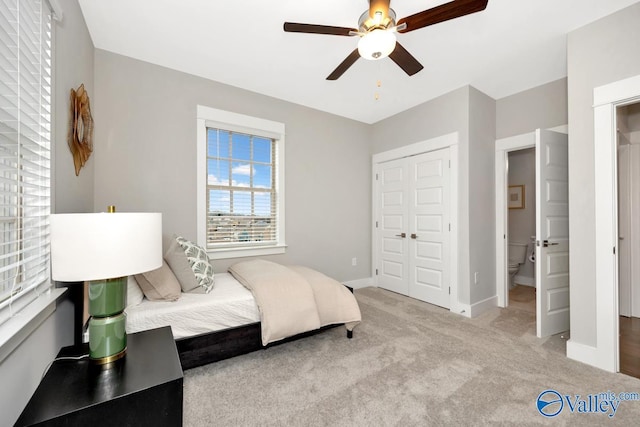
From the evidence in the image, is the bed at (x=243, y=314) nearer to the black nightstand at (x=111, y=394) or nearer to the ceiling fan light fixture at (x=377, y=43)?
the black nightstand at (x=111, y=394)

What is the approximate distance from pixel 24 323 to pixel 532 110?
4.58 m

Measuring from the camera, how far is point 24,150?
1203mm

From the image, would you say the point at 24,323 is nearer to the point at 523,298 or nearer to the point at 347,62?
the point at 347,62

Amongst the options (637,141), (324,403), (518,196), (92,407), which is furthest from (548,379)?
(518,196)

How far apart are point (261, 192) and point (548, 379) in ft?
10.5

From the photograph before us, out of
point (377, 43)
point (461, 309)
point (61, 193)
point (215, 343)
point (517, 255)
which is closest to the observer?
point (61, 193)

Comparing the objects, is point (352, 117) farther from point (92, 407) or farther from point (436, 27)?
point (92, 407)

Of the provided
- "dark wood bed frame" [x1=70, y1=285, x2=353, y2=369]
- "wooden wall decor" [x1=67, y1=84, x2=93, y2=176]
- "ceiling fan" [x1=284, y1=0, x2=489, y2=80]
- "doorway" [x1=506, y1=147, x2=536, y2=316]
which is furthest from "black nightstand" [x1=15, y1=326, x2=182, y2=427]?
"doorway" [x1=506, y1=147, x2=536, y2=316]

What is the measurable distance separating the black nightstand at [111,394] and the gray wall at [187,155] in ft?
5.98

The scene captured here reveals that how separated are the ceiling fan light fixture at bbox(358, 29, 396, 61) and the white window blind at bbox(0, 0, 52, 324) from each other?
167 cm

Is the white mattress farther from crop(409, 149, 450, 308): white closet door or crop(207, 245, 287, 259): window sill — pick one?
crop(409, 149, 450, 308): white closet door

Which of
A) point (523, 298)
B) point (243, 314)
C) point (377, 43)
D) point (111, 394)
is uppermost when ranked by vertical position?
point (377, 43)

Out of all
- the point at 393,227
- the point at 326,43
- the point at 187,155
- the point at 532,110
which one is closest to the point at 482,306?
the point at 393,227

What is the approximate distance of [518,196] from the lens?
15.6ft
